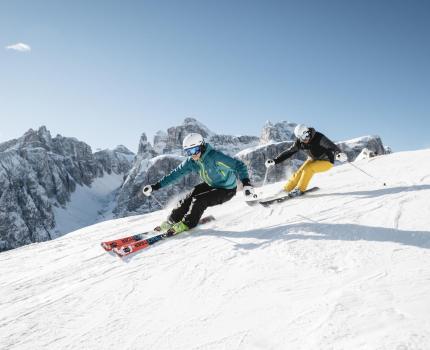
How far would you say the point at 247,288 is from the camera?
13.5 feet

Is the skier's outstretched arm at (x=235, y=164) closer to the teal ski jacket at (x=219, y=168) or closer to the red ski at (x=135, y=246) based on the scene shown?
the teal ski jacket at (x=219, y=168)

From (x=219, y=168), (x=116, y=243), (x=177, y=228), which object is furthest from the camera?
(x=219, y=168)

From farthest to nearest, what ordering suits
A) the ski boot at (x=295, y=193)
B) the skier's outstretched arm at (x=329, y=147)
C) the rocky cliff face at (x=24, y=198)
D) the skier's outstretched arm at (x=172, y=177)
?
the rocky cliff face at (x=24, y=198) → the skier's outstretched arm at (x=329, y=147) → the ski boot at (x=295, y=193) → the skier's outstretched arm at (x=172, y=177)

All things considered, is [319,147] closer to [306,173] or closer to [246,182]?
[306,173]

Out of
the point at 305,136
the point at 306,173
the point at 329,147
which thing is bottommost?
the point at 306,173

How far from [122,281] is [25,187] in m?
188

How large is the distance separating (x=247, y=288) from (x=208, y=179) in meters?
4.03

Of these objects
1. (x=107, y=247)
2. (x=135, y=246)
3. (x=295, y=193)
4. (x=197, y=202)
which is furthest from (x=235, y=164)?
(x=107, y=247)

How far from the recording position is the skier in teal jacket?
7424 mm

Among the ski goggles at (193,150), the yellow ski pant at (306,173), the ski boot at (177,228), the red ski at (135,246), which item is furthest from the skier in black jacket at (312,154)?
the red ski at (135,246)

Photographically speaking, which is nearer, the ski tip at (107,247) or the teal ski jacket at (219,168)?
the ski tip at (107,247)

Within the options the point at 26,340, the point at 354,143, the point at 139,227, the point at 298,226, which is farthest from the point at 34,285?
the point at 354,143

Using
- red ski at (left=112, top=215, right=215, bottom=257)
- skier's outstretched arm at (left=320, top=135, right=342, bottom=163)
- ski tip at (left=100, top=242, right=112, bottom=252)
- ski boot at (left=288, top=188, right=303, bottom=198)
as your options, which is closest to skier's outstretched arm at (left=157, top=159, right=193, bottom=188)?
red ski at (left=112, top=215, right=215, bottom=257)

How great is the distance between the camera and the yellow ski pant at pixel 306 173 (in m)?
9.77
